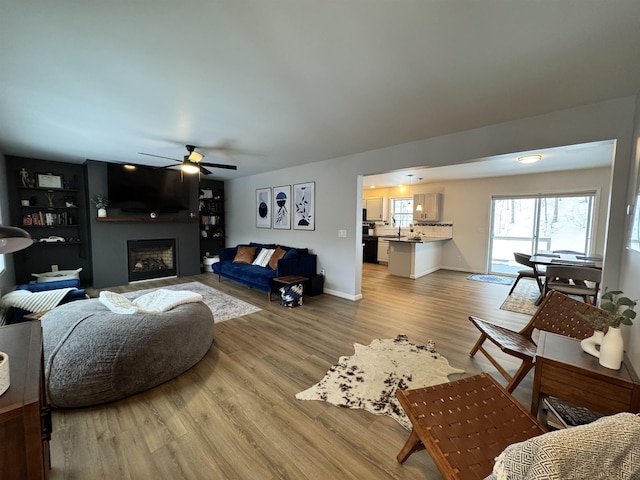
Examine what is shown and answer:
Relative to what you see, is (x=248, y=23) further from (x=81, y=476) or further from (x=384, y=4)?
(x=81, y=476)

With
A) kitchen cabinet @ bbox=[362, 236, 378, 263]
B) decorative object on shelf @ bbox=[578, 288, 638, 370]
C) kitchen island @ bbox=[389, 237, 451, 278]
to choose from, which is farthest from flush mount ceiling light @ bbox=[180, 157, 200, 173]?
kitchen cabinet @ bbox=[362, 236, 378, 263]

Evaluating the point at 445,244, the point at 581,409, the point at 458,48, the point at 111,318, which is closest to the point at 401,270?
the point at 445,244

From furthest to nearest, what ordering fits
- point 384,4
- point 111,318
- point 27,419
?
point 111,318 → point 384,4 → point 27,419

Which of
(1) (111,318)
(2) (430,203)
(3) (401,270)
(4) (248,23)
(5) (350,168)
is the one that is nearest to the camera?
(4) (248,23)

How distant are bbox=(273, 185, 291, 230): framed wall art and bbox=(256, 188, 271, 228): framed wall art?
218 millimetres

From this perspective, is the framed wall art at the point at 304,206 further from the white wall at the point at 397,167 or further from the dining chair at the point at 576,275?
the dining chair at the point at 576,275

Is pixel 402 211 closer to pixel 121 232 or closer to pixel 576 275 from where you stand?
pixel 576 275

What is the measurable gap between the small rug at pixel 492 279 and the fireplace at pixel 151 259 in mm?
7170

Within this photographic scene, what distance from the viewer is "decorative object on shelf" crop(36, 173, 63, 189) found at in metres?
4.92

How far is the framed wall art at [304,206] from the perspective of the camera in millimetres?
5047

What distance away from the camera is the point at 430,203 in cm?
738

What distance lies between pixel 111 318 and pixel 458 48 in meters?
3.27

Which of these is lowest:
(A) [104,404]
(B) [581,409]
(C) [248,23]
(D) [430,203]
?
(A) [104,404]

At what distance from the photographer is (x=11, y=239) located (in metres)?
1.06
